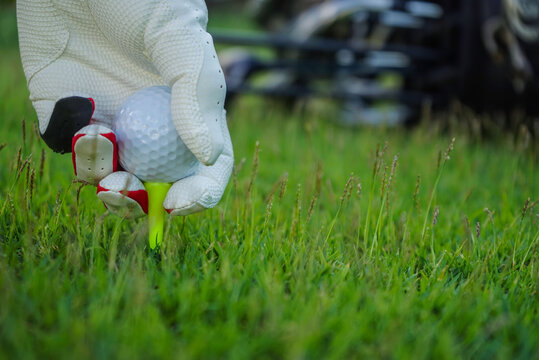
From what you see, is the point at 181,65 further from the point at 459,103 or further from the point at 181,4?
the point at 459,103

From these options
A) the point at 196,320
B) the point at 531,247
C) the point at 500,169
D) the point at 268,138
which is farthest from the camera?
the point at 268,138

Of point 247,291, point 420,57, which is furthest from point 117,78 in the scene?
point 420,57

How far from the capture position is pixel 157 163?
1.31 metres

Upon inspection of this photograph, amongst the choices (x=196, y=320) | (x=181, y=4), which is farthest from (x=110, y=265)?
(x=181, y=4)

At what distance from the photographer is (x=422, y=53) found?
13.6 ft

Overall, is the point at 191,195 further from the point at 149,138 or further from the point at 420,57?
Result: the point at 420,57

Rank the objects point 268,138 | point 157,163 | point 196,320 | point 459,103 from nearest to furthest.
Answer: point 196,320 → point 157,163 → point 268,138 → point 459,103

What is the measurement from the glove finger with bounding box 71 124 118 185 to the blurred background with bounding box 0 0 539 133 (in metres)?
2.32

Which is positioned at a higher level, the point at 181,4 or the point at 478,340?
the point at 181,4

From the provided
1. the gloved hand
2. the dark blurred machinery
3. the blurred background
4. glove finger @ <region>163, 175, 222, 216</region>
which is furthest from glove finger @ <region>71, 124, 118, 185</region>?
the dark blurred machinery

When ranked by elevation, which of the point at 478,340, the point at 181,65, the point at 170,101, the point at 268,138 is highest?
the point at 181,65

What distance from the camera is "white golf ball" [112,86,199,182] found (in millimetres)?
1286

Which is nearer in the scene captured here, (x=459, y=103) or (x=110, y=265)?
(x=110, y=265)

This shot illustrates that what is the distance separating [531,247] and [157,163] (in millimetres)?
1382
